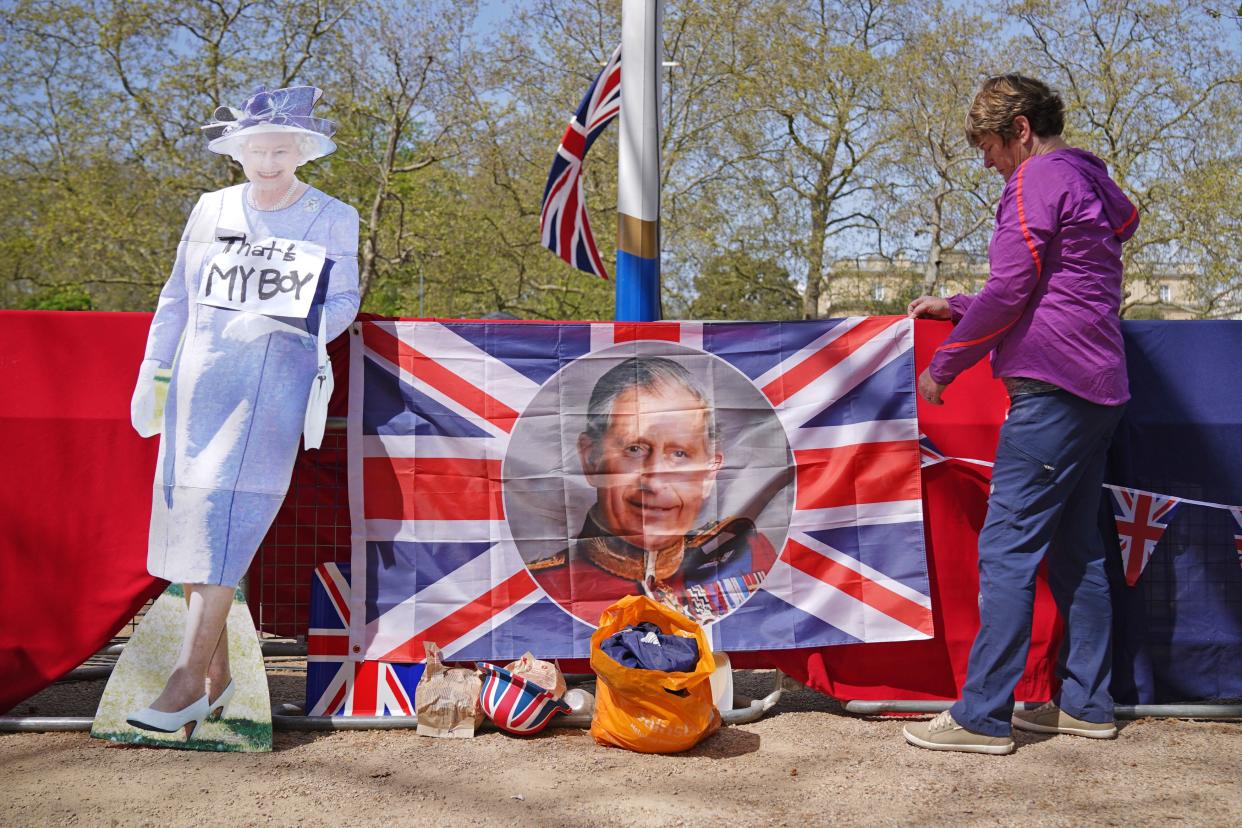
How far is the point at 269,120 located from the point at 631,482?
202 centimetres

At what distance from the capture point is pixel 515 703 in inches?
152

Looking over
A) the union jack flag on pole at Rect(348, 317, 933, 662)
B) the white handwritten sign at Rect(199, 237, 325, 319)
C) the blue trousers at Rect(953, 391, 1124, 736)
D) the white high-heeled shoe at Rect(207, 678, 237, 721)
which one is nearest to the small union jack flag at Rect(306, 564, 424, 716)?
the union jack flag on pole at Rect(348, 317, 933, 662)

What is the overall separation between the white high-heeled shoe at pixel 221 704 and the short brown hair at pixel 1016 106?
11.1 ft

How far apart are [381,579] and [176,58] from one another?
22342 millimetres

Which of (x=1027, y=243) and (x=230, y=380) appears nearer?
(x=1027, y=243)

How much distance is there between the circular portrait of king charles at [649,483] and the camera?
4148mm

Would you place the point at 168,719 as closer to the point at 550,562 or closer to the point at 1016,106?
the point at 550,562

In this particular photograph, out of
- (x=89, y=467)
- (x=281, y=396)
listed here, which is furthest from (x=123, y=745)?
(x=281, y=396)

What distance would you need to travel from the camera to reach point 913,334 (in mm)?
4266

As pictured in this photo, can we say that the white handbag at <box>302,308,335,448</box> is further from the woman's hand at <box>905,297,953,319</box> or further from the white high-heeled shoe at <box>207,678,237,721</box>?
the woman's hand at <box>905,297,953,319</box>

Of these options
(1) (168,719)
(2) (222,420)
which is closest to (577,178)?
(2) (222,420)

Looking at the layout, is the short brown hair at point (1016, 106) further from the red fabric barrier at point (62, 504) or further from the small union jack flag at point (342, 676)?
the red fabric barrier at point (62, 504)

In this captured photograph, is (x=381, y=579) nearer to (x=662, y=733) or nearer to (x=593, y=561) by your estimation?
(x=593, y=561)

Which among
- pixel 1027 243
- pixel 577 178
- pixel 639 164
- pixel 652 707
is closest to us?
pixel 1027 243
